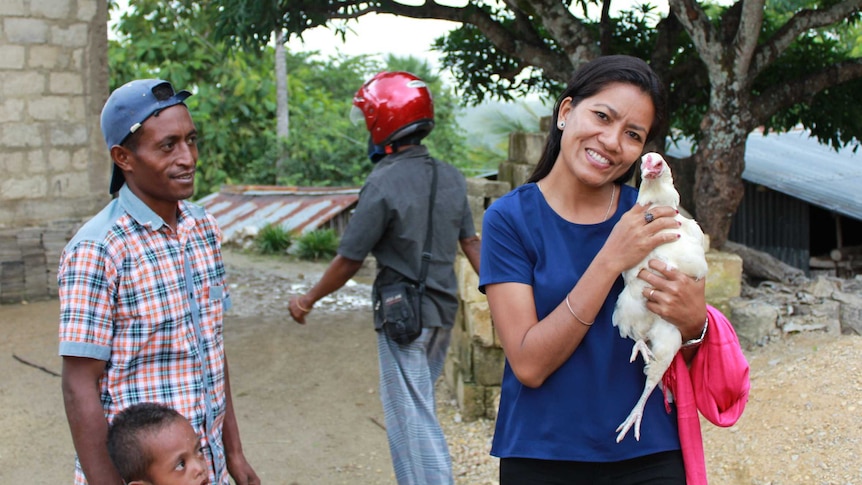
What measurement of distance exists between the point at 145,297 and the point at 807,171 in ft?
23.5

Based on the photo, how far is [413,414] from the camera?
343cm

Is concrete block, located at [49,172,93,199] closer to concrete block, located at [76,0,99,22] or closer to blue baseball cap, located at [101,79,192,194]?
concrete block, located at [76,0,99,22]

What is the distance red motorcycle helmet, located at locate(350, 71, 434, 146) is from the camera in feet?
11.8

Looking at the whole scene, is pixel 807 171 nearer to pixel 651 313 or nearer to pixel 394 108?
pixel 394 108

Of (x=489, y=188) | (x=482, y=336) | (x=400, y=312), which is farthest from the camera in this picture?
(x=489, y=188)

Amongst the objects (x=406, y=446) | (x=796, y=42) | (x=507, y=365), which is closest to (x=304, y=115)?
(x=796, y=42)

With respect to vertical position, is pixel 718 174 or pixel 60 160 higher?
pixel 718 174

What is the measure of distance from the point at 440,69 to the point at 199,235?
5.43 metres

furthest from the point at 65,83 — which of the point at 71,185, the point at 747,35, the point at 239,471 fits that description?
the point at 239,471

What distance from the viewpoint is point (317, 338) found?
709cm

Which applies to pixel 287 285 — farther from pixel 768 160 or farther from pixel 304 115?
pixel 304 115

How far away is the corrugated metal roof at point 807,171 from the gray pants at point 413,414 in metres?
4.28

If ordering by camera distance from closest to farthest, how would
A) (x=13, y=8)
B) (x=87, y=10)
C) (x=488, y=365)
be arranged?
1. (x=488, y=365)
2. (x=13, y=8)
3. (x=87, y=10)

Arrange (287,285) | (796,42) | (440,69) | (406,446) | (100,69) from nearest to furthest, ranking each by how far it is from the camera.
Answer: (406,446) → (796,42) → (440,69) → (100,69) → (287,285)
